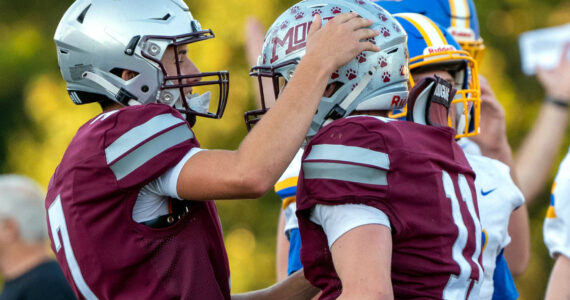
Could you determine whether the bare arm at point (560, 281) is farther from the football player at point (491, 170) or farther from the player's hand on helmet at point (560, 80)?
the player's hand on helmet at point (560, 80)

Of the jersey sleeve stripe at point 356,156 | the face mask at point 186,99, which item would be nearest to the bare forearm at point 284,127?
the jersey sleeve stripe at point 356,156

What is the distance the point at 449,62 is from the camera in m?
3.72

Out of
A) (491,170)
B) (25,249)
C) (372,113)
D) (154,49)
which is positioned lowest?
(25,249)

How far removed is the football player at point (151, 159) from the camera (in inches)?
110

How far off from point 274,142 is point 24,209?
3088 millimetres

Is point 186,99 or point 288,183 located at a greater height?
point 186,99

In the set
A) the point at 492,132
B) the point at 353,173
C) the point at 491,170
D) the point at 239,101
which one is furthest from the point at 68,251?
the point at 239,101

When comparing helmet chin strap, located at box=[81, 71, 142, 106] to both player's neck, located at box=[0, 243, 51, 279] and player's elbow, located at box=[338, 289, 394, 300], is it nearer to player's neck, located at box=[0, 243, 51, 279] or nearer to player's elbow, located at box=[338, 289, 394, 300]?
player's elbow, located at box=[338, 289, 394, 300]

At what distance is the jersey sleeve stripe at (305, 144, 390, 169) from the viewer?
2.66m

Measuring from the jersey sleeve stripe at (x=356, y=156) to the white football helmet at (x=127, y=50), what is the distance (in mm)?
709

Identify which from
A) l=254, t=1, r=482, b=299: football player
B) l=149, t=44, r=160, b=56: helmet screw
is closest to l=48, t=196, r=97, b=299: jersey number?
l=149, t=44, r=160, b=56: helmet screw

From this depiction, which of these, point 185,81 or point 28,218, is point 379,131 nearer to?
point 185,81

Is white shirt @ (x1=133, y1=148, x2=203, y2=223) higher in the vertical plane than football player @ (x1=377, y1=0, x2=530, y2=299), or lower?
higher

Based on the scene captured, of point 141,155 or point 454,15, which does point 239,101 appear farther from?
point 141,155
